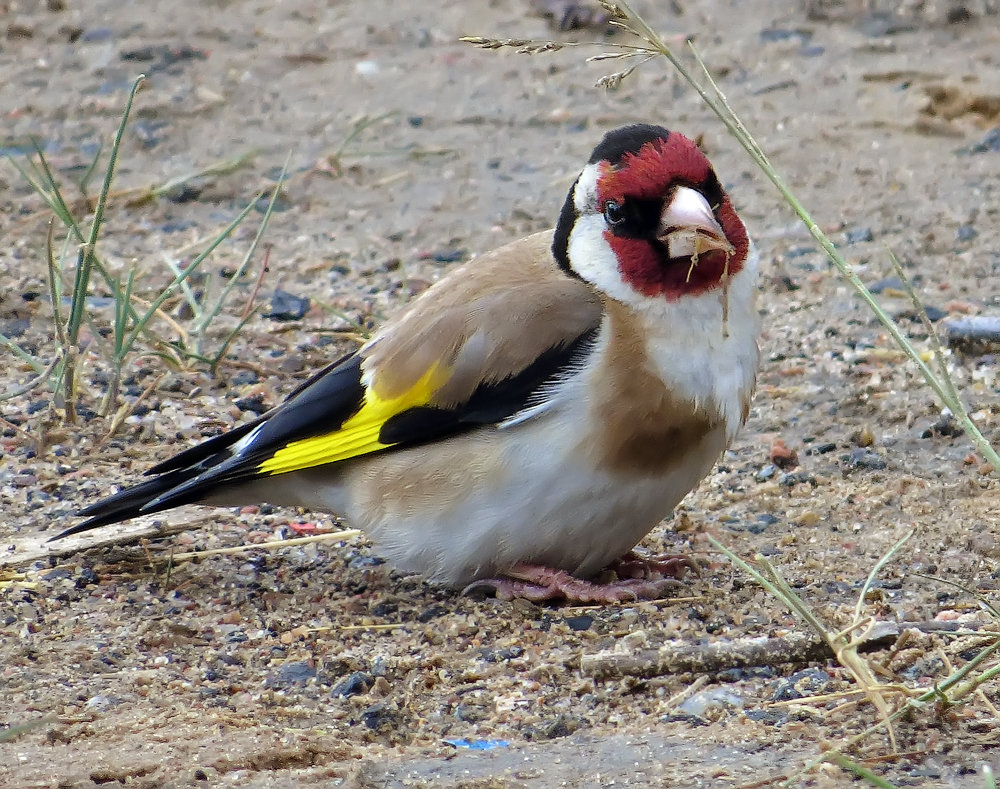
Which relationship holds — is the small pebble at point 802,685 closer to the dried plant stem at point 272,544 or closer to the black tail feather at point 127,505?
the dried plant stem at point 272,544

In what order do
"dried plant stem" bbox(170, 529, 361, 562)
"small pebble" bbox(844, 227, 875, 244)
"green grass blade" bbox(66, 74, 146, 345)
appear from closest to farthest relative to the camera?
"dried plant stem" bbox(170, 529, 361, 562) < "green grass blade" bbox(66, 74, 146, 345) < "small pebble" bbox(844, 227, 875, 244)

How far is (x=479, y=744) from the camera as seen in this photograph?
3244mm

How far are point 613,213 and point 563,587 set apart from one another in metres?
0.97

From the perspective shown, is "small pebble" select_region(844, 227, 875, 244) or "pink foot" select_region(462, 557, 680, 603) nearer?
"pink foot" select_region(462, 557, 680, 603)

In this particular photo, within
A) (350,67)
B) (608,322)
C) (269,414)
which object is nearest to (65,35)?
(350,67)

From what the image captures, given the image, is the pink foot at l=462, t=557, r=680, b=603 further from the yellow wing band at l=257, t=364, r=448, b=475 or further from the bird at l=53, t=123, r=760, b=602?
the yellow wing band at l=257, t=364, r=448, b=475

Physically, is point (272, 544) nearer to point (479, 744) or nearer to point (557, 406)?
point (557, 406)

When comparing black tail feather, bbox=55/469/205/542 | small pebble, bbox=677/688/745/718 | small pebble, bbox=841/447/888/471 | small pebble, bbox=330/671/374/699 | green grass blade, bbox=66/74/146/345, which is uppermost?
green grass blade, bbox=66/74/146/345

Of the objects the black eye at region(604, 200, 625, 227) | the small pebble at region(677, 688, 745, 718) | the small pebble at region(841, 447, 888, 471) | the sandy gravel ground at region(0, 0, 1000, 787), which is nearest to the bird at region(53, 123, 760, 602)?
the black eye at region(604, 200, 625, 227)

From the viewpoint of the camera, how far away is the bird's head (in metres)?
3.87

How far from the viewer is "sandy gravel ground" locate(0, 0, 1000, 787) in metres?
3.19

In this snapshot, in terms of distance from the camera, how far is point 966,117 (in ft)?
25.6

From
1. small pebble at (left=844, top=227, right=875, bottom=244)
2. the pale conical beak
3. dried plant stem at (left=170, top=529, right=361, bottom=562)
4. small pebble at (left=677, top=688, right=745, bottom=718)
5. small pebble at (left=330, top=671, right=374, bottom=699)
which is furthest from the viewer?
small pebble at (left=844, top=227, right=875, bottom=244)

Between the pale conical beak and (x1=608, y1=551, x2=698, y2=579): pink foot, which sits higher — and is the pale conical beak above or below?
above
